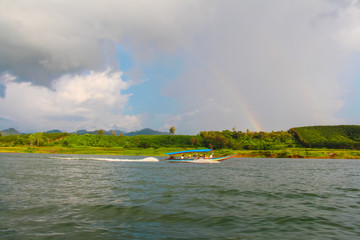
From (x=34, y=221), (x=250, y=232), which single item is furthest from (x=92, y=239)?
(x=250, y=232)

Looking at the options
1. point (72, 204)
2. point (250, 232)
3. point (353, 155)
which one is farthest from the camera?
point (353, 155)

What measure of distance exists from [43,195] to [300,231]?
2032 centimetres

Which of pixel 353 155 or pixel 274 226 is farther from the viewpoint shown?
pixel 353 155

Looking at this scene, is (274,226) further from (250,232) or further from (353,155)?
(353,155)

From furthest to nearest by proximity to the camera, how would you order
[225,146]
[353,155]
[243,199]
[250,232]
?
[225,146] < [353,155] < [243,199] < [250,232]

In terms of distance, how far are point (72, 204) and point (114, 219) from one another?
5501mm

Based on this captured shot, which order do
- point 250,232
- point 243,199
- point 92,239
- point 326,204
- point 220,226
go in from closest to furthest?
1. point 92,239
2. point 250,232
3. point 220,226
4. point 326,204
5. point 243,199

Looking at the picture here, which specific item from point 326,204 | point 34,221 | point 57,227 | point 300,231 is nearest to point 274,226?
point 300,231

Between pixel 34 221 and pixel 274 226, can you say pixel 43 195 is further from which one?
pixel 274 226

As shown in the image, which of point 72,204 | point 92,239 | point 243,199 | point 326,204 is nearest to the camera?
point 92,239

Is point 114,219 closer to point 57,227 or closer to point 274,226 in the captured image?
point 57,227

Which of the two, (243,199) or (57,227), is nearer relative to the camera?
(57,227)

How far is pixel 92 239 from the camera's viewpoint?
37.1ft

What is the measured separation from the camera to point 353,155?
126m
